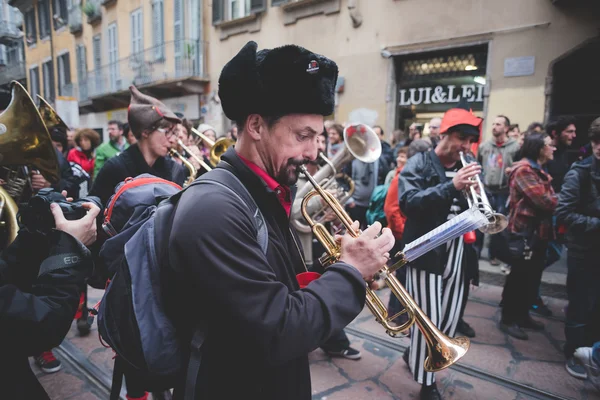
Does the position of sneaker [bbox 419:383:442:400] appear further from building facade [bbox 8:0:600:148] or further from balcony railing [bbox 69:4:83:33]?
balcony railing [bbox 69:4:83:33]

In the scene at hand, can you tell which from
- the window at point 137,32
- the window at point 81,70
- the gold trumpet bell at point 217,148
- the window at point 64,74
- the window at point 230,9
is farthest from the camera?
the window at point 64,74

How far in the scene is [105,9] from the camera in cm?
1817

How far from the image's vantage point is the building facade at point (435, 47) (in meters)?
6.78

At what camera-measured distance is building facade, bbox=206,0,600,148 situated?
678cm

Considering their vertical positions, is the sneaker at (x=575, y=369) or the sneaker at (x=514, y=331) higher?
the sneaker at (x=575, y=369)

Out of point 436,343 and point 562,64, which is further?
point 562,64

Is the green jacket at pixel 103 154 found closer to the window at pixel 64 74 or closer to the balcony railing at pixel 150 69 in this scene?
the balcony railing at pixel 150 69

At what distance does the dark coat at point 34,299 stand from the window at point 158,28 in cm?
1504

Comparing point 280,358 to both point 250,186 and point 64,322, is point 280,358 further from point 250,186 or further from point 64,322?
point 64,322

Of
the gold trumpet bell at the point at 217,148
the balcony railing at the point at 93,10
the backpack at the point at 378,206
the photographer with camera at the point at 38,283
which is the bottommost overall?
the backpack at the point at 378,206

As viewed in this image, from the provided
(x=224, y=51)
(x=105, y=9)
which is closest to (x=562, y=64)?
(x=224, y=51)

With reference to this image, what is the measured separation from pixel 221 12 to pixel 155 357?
1324cm

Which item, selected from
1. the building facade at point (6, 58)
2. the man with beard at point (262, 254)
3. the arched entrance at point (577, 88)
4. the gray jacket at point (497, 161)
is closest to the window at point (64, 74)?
the building facade at point (6, 58)

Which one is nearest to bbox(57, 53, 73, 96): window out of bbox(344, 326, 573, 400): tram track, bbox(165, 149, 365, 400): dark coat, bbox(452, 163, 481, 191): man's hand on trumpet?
bbox(344, 326, 573, 400): tram track
